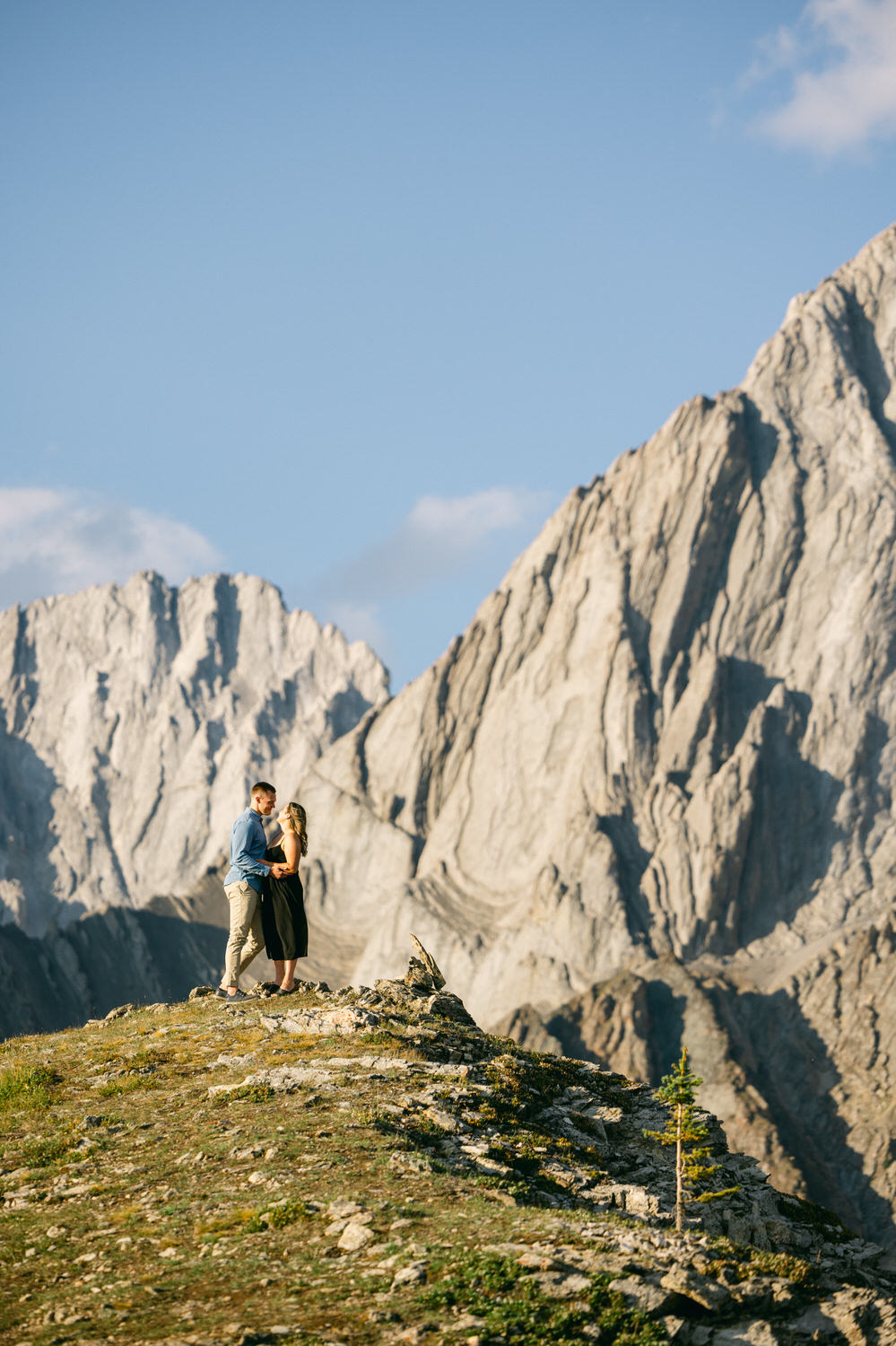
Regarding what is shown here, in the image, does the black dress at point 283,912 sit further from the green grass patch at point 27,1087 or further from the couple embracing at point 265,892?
the green grass patch at point 27,1087

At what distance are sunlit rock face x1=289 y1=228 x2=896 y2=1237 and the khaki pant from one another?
101 metres

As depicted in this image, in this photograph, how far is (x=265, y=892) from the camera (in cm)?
2620

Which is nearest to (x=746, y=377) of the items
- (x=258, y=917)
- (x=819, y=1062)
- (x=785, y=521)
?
(x=785, y=521)

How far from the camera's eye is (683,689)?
155750 millimetres

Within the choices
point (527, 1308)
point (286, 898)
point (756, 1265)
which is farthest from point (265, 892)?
point (527, 1308)

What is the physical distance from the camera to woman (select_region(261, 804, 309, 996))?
1012 inches

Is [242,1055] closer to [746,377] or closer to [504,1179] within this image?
[504,1179]

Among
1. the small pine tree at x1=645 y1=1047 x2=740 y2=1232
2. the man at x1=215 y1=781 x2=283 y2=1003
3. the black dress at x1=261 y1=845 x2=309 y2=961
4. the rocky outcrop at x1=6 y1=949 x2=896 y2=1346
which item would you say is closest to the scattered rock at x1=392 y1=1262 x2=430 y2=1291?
the rocky outcrop at x1=6 y1=949 x2=896 y2=1346

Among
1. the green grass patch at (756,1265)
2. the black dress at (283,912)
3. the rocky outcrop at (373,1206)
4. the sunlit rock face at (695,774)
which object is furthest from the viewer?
the sunlit rock face at (695,774)

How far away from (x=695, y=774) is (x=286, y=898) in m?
128

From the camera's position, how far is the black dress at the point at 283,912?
1024 inches

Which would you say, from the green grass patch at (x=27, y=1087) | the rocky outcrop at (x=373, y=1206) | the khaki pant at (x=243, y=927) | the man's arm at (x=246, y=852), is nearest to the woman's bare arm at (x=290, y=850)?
the man's arm at (x=246, y=852)

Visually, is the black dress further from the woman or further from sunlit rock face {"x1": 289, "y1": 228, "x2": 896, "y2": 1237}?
sunlit rock face {"x1": 289, "y1": 228, "x2": 896, "y2": 1237}

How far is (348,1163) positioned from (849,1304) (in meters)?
5.71
